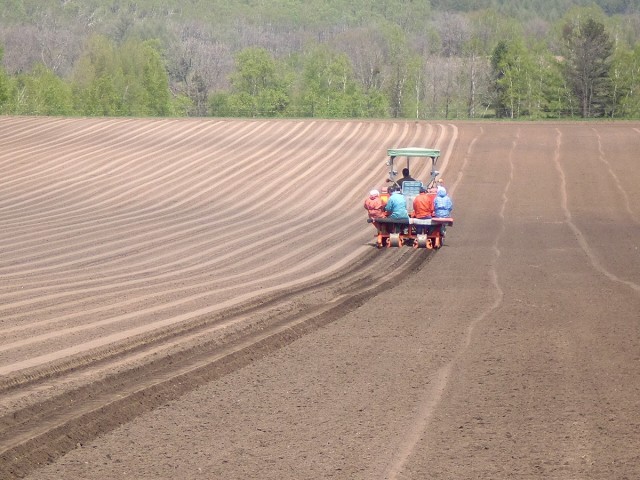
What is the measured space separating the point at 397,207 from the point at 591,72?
217 feet

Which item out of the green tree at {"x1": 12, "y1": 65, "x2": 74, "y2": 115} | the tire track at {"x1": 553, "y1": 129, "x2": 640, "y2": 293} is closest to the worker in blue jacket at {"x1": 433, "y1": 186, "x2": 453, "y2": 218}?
the tire track at {"x1": 553, "y1": 129, "x2": 640, "y2": 293}

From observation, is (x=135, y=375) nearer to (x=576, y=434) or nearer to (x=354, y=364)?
(x=354, y=364)

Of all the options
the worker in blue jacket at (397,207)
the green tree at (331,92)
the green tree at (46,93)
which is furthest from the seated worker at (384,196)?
the green tree at (46,93)

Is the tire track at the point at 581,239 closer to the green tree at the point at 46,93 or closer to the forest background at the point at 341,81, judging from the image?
the forest background at the point at 341,81

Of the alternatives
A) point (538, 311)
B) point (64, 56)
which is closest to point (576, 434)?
point (538, 311)

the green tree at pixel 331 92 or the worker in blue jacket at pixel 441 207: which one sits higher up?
the worker in blue jacket at pixel 441 207

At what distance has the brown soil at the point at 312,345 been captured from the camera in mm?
7223

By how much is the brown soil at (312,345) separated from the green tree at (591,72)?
181 feet

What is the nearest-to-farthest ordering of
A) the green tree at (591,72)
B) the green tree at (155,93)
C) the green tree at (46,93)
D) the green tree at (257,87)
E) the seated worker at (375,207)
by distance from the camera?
the seated worker at (375,207), the green tree at (591,72), the green tree at (46,93), the green tree at (257,87), the green tree at (155,93)

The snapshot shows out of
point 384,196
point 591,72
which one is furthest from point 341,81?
point 384,196

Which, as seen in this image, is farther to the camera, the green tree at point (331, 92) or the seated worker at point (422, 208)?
the green tree at point (331, 92)

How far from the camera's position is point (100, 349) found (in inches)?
412

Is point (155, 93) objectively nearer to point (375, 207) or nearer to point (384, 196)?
point (384, 196)

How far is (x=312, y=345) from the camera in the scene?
36.4ft
